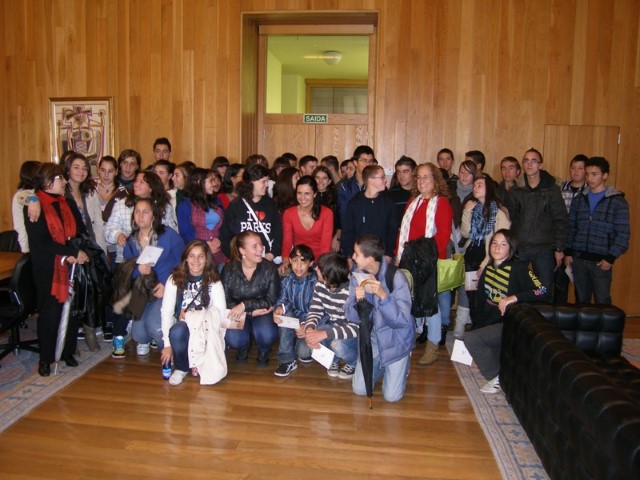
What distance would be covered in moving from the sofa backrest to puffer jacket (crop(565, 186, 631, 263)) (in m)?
1.83

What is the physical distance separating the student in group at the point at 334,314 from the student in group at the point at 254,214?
0.77m

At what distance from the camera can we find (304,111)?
25.1 feet

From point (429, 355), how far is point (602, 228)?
219 centimetres

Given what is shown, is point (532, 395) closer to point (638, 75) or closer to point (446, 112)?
point (446, 112)

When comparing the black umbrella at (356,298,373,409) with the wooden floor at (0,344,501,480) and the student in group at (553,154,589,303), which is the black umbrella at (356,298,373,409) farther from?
the student in group at (553,154,589,303)

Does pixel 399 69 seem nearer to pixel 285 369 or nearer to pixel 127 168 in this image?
pixel 127 168

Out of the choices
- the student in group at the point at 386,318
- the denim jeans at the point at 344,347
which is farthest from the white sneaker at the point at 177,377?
the student in group at the point at 386,318

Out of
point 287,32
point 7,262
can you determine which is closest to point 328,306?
point 7,262

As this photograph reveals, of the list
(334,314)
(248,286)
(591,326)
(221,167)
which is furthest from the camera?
(221,167)

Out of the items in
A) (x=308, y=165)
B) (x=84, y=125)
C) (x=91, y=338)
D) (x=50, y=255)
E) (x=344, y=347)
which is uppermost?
(x=84, y=125)

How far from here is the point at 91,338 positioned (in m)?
4.81

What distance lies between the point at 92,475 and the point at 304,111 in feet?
18.7

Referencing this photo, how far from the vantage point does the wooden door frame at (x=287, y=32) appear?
700 centimetres

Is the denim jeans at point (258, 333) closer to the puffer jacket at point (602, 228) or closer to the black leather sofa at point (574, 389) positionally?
the black leather sofa at point (574, 389)
